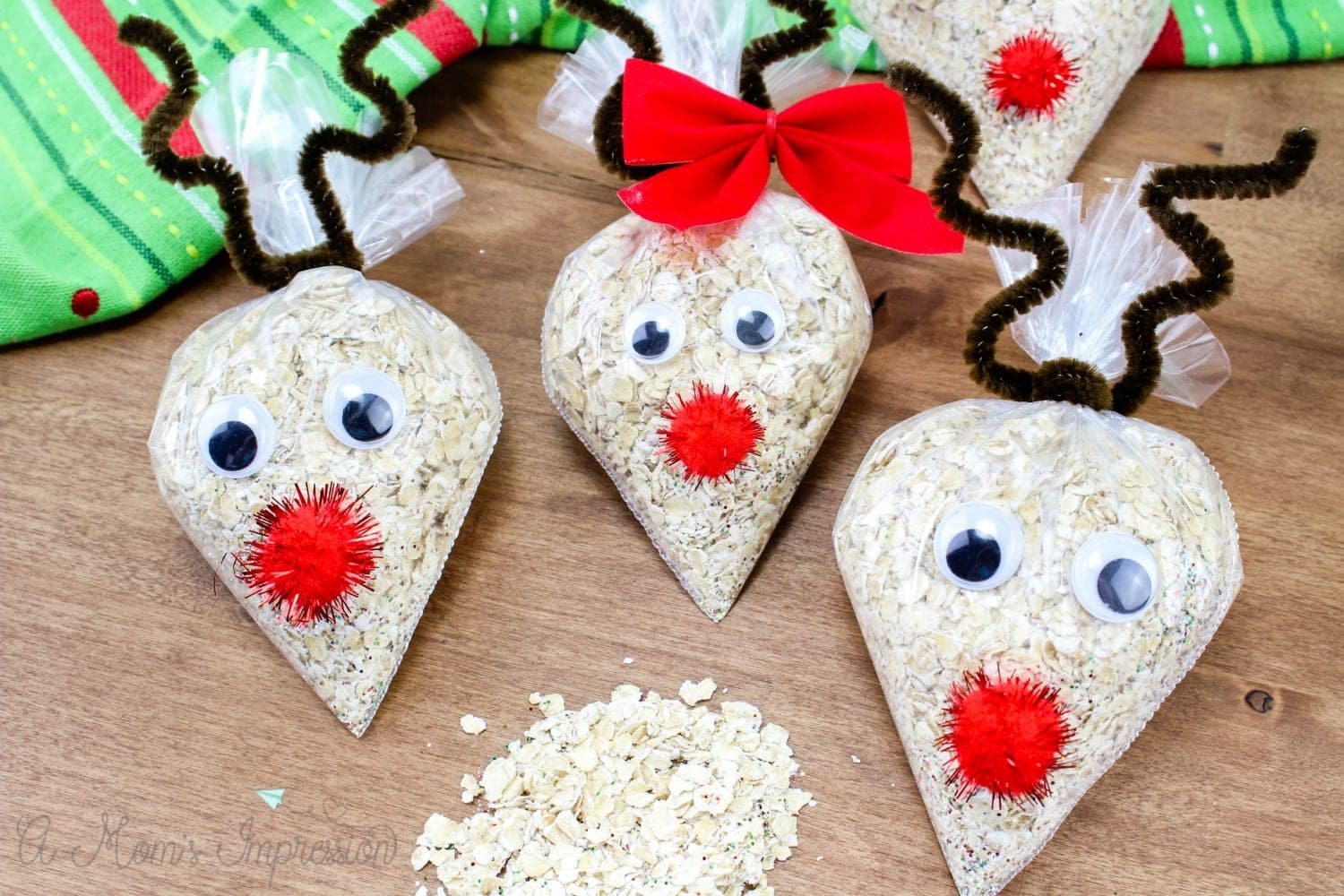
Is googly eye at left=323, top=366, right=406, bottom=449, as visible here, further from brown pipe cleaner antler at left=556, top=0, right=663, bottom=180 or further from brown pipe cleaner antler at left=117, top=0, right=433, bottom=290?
brown pipe cleaner antler at left=556, top=0, right=663, bottom=180

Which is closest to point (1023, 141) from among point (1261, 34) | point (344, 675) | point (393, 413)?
point (1261, 34)

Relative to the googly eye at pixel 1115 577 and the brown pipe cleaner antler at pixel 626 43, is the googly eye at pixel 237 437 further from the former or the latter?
the googly eye at pixel 1115 577

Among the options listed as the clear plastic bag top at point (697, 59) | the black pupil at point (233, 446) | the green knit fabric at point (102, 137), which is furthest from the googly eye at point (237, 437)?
the clear plastic bag top at point (697, 59)

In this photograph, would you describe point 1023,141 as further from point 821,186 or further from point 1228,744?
point 1228,744

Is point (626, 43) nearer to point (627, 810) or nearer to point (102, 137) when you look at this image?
point (102, 137)

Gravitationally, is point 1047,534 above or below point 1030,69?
below

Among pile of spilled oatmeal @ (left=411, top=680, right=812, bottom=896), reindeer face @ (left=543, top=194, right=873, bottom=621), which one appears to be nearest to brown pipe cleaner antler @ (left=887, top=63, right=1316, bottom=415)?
reindeer face @ (left=543, top=194, right=873, bottom=621)

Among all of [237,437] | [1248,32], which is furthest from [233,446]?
[1248,32]
